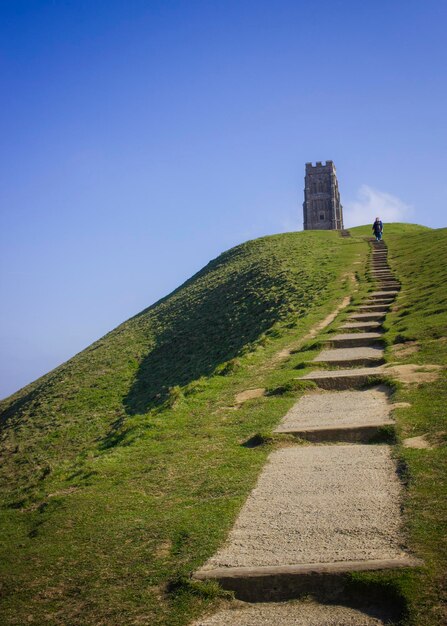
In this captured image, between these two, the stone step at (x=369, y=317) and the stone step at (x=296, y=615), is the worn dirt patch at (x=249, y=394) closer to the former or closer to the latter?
the stone step at (x=296, y=615)

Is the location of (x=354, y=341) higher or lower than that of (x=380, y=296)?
lower

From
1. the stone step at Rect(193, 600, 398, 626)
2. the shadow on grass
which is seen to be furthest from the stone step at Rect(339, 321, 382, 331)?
the stone step at Rect(193, 600, 398, 626)

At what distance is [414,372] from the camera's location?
14.0 m

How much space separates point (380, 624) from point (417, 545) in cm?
121

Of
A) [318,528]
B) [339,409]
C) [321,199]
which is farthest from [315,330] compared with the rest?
[321,199]

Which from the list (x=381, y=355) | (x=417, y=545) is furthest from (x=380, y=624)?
(x=381, y=355)

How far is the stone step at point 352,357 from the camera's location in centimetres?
1609

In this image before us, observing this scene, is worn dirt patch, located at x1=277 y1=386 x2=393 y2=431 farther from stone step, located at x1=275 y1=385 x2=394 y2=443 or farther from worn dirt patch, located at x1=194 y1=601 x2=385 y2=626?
worn dirt patch, located at x1=194 y1=601 x2=385 y2=626

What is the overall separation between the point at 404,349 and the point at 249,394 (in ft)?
16.1

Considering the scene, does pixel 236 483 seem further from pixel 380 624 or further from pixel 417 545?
pixel 380 624

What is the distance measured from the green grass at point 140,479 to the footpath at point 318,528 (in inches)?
12.8

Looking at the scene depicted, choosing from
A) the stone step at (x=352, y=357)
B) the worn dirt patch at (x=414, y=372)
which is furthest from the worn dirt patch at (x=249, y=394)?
the worn dirt patch at (x=414, y=372)

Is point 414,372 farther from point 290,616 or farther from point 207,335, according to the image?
point 207,335

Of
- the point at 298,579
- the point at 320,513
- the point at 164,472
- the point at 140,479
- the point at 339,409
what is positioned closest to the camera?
the point at 298,579
